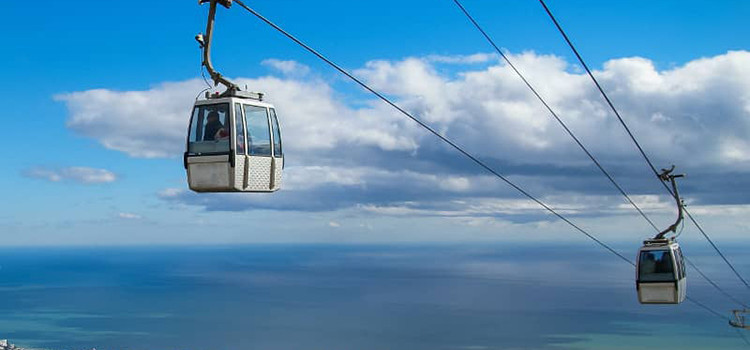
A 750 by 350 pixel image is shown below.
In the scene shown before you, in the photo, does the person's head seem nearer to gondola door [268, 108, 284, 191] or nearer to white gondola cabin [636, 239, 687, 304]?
gondola door [268, 108, 284, 191]

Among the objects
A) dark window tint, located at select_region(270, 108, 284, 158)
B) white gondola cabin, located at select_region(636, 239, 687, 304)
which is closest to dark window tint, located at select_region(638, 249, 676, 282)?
white gondola cabin, located at select_region(636, 239, 687, 304)

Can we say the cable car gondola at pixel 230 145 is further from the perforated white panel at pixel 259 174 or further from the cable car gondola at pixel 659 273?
the cable car gondola at pixel 659 273

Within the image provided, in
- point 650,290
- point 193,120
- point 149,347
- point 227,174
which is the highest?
point 193,120

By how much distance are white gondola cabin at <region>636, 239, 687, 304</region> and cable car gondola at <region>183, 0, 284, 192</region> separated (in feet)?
44.8

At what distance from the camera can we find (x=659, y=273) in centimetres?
1958

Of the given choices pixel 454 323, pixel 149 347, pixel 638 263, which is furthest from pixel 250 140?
pixel 454 323

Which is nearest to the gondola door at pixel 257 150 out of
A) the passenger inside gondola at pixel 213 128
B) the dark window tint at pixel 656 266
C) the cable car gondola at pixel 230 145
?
the cable car gondola at pixel 230 145

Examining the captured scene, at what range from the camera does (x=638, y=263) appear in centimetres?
1980

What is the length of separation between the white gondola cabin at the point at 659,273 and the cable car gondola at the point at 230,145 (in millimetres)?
13642

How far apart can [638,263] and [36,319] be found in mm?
185238

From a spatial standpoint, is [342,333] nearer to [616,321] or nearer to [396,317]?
[396,317]

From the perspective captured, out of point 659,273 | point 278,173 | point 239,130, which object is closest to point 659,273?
point 659,273

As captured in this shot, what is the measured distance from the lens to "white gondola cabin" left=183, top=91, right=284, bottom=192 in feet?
30.6

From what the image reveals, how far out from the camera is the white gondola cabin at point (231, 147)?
934 cm
